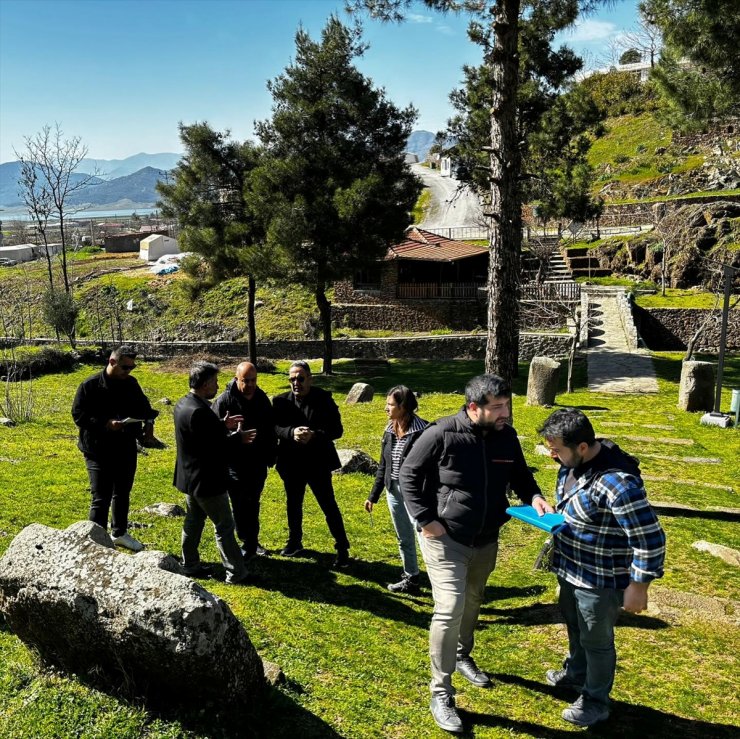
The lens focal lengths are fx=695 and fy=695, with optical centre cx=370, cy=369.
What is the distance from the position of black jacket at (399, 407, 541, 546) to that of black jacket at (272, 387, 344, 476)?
2244mm

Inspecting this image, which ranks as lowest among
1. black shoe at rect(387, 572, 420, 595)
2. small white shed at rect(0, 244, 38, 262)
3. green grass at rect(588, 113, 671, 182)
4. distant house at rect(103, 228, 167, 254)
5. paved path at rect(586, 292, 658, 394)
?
paved path at rect(586, 292, 658, 394)

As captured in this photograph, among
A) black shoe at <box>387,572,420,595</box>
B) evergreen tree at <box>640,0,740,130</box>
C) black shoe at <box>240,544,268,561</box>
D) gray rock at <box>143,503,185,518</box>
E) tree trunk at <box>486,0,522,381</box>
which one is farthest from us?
evergreen tree at <box>640,0,740,130</box>

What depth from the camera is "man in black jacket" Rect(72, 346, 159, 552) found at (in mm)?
6695

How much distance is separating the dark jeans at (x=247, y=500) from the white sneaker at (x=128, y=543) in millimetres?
999

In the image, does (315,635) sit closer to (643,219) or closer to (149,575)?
(149,575)

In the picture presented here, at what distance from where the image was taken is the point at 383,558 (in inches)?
286

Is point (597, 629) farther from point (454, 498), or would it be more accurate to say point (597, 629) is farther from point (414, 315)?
point (414, 315)

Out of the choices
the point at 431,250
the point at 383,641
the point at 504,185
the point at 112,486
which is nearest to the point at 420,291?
the point at 431,250

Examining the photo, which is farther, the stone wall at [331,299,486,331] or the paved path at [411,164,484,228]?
the paved path at [411,164,484,228]

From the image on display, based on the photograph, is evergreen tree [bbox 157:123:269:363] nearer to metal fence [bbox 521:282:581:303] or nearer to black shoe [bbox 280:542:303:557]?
metal fence [bbox 521:282:581:303]

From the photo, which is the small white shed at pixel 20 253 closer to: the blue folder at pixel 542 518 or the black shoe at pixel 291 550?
the black shoe at pixel 291 550

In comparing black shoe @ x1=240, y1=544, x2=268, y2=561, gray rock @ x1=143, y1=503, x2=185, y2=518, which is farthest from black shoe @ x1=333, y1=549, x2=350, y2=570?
gray rock @ x1=143, y1=503, x2=185, y2=518

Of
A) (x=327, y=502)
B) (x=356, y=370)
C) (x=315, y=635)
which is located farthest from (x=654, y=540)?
(x=356, y=370)

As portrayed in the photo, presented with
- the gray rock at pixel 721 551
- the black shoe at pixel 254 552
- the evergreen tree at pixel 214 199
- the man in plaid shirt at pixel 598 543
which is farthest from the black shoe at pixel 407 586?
the evergreen tree at pixel 214 199
